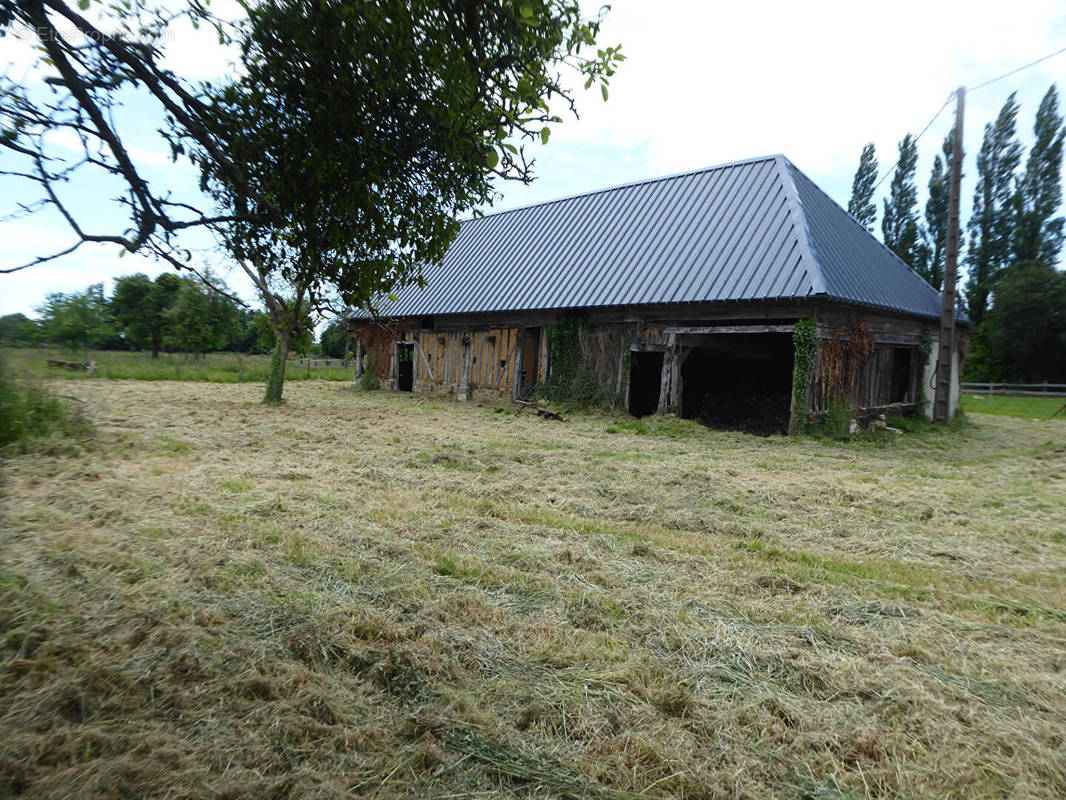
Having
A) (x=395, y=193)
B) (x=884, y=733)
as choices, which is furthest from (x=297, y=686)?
(x=395, y=193)

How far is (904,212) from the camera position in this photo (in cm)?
4153

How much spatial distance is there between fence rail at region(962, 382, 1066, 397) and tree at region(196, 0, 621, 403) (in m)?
33.6

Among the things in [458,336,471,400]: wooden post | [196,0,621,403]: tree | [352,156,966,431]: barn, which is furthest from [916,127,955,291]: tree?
[196,0,621,403]: tree

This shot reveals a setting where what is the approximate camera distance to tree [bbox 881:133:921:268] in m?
40.8

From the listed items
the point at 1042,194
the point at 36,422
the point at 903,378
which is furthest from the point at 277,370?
the point at 1042,194

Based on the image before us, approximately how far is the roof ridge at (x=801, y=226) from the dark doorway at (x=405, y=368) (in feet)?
45.7

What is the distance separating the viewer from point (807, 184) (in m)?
16.7

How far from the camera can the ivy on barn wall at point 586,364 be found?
1573 centimetres

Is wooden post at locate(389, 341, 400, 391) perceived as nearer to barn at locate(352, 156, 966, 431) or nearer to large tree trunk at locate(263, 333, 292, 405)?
barn at locate(352, 156, 966, 431)

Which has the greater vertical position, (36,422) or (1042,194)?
(1042,194)

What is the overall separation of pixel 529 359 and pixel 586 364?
2.48 metres

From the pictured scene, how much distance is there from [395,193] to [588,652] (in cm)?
295

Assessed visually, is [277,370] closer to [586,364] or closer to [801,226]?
[586,364]

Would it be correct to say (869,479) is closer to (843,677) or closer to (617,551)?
(617,551)
